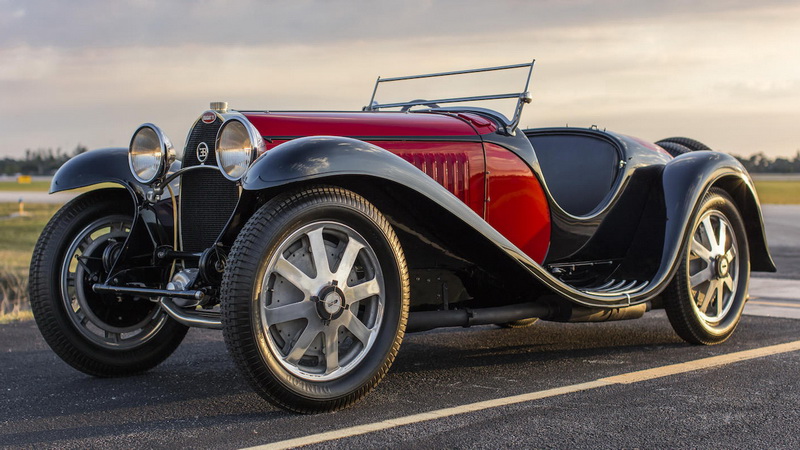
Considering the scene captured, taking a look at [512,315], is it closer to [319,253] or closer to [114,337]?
[319,253]

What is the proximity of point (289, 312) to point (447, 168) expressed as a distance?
4.76 ft

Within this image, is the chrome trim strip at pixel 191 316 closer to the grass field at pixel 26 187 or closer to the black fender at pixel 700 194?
the black fender at pixel 700 194

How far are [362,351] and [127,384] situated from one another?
150 cm

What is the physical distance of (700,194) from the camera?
Answer: 579 cm

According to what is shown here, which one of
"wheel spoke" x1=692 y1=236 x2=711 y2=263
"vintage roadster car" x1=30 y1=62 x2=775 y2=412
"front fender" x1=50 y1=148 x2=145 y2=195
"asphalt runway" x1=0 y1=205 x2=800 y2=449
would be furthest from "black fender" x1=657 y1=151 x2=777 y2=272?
"front fender" x1=50 y1=148 x2=145 y2=195

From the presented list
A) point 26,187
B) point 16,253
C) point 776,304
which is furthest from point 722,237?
point 26,187

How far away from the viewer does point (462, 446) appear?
3375 mm

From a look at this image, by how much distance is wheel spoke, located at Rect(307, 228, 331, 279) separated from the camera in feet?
13.1

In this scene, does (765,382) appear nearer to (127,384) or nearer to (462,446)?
(462,446)

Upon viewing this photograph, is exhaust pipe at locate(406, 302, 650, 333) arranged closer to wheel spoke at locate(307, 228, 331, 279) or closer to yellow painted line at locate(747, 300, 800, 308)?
wheel spoke at locate(307, 228, 331, 279)

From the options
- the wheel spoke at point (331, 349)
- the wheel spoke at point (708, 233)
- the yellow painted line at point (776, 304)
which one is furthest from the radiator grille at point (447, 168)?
the yellow painted line at point (776, 304)

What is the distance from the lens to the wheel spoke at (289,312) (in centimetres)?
388

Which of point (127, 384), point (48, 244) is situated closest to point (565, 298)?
point (127, 384)

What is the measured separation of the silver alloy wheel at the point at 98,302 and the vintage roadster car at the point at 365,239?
12 millimetres
